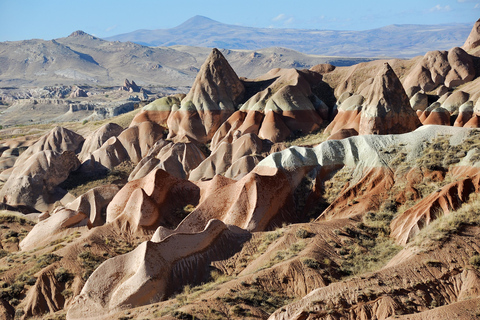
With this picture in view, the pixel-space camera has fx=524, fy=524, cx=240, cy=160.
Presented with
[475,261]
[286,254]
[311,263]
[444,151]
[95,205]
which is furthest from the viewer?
[95,205]

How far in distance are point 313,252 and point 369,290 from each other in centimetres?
515

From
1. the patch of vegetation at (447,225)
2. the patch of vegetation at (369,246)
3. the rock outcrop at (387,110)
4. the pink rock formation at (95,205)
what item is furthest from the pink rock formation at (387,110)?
the patch of vegetation at (447,225)

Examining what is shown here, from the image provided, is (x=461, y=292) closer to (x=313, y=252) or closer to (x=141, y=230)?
(x=313, y=252)

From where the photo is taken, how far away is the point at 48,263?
24.7 meters

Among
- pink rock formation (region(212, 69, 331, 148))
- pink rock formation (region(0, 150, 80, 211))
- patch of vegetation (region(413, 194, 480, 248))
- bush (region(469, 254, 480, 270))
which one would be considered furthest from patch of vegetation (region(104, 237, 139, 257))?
pink rock formation (region(212, 69, 331, 148))

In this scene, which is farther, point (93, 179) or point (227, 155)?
point (93, 179)

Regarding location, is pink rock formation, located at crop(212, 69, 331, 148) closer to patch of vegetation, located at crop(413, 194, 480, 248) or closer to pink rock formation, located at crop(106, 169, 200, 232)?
pink rock formation, located at crop(106, 169, 200, 232)

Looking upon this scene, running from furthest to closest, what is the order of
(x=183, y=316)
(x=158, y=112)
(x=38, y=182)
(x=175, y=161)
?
(x=158, y=112) → (x=175, y=161) → (x=38, y=182) → (x=183, y=316)

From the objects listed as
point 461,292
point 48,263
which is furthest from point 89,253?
point 461,292

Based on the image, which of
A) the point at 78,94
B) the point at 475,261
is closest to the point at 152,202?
the point at 475,261

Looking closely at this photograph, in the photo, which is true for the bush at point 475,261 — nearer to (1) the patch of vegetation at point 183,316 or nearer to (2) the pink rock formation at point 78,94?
(1) the patch of vegetation at point 183,316

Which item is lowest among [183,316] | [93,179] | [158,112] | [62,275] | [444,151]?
[93,179]

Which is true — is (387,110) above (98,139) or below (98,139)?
above

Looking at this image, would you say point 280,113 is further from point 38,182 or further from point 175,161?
point 38,182
